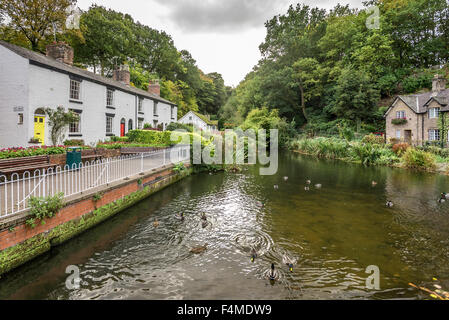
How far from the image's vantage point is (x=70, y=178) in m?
9.50

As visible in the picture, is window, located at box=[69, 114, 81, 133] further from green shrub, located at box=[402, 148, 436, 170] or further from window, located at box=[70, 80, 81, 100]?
green shrub, located at box=[402, 148, 436, 170]

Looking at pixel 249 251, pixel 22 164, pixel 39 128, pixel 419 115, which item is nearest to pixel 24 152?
pixel 22 164

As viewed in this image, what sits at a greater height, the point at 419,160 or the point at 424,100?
the point at 424,100

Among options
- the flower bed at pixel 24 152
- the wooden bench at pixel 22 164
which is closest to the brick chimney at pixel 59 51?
the flower bed at pixel 24 152

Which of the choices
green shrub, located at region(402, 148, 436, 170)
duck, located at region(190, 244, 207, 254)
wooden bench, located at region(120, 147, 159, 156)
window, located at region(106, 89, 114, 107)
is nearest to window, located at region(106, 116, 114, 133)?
window, located at region(106, 89, 114, 107)

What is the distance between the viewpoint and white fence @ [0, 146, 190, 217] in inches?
230

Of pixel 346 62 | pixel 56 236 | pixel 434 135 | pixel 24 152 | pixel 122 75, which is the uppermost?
pixel 346 62

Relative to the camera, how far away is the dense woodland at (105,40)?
25.9 metres

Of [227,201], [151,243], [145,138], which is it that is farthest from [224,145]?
[151,243]

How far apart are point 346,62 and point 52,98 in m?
44.6

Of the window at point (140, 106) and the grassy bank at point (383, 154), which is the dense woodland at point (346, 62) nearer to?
the grassy bank at point (383, 154)

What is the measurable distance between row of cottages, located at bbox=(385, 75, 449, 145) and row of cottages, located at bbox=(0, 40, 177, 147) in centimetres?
3243

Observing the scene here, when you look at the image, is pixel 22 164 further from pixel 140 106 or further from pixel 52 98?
pixel 140 106

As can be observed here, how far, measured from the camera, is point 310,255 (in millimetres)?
6336
